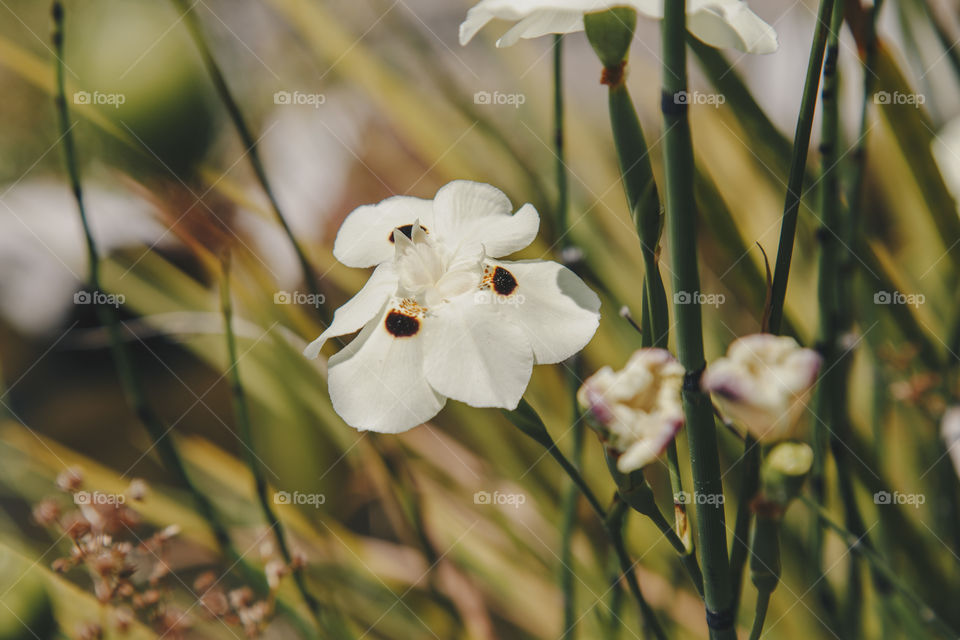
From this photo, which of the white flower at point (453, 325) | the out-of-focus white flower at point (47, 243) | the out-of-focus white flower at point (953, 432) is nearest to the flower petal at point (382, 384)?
the white flower at point (453, 325)

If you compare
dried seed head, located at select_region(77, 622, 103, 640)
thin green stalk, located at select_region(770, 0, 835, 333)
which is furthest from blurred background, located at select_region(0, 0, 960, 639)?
thin green stalk, located at select_region(770, 0, 835, 333)

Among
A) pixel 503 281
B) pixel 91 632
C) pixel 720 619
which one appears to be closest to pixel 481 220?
pixel 503 281

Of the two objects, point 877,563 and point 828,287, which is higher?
point 828,287

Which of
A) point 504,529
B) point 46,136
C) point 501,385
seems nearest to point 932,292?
point 504,529

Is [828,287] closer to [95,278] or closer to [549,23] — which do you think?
[549,23]

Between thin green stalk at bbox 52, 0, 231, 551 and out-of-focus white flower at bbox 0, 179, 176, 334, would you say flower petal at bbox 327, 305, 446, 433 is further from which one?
out-of-focus white flower at bbox 0, 179, 176, 334

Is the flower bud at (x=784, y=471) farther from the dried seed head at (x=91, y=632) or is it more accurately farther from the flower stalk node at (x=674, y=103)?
the dried seed head at (x=91, y=632)
